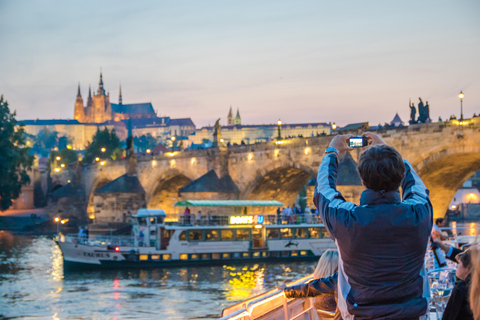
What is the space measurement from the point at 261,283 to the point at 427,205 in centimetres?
2168

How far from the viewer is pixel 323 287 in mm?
4293

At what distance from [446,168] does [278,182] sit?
43.9 feet

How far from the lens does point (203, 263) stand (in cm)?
2961

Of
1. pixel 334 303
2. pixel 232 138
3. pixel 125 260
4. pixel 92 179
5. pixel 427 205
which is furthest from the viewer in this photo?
pixel 232 138

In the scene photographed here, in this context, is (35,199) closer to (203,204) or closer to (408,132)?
(203,204)

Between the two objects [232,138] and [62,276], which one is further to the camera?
[232,138]

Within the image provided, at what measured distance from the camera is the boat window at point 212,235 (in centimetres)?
3039

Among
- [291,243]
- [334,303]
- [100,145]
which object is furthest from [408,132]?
[100,145]

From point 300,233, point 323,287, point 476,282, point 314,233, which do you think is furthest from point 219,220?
point 476,282

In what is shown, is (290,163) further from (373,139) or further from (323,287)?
(373,139)

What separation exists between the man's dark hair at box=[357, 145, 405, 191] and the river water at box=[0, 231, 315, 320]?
15820mm

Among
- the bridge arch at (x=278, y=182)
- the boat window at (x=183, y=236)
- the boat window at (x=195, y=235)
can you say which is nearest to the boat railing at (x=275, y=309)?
the boat window at (x=183, y=236)

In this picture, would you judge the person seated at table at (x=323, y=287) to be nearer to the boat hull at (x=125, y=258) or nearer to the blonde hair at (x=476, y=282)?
the blonde hair at (x=476, y=282)

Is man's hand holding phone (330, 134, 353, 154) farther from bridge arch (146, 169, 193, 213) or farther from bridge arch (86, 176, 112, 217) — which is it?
bridge arch (86, 176, 112, 217)
